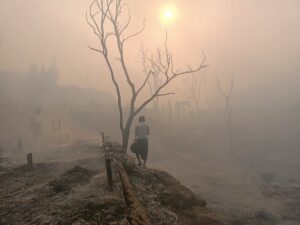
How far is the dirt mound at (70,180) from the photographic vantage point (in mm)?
8359

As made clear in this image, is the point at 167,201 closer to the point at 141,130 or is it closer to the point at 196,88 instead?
the point at 141,130

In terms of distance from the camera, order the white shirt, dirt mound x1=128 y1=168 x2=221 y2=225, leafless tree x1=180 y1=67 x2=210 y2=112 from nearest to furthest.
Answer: dirt mound x1=128 y1=168 x2=221 y2=225 < the white shirt < leafless tree x1=180 y1=67 x2=210 y2=112

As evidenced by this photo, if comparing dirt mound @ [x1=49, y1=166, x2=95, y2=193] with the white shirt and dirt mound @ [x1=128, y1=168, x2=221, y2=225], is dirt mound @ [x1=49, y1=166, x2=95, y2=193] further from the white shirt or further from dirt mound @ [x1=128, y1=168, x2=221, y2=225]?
the white shirt

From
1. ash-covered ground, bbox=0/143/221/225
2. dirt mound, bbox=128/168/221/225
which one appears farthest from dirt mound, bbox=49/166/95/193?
dirt mound, bbox=128/168/221/225

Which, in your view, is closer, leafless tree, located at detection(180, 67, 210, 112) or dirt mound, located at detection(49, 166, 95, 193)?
dirt mound, located at detection(49, 166, 95, 193)

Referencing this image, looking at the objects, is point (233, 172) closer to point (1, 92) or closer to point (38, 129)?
point (38, 129)

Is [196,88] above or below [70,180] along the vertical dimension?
above

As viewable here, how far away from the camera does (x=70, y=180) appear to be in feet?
28.7

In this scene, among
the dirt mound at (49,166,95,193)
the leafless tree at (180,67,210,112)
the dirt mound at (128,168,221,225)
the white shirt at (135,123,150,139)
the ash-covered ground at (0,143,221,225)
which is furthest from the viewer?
the leafless tree at (180,67,210,112)

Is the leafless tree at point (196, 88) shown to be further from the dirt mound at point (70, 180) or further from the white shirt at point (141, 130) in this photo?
the dirt mound at point (70, 180)

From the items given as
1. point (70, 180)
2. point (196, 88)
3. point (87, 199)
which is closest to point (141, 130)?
point (70, 180)

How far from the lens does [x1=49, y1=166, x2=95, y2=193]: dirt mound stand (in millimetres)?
8359

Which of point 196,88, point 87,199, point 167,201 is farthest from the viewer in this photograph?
point 196,88

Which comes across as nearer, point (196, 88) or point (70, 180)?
point (70, 180)
